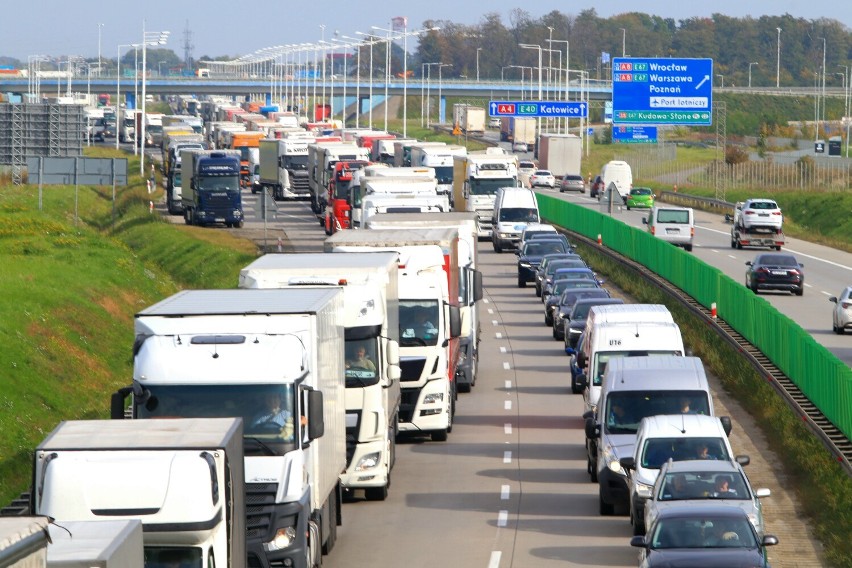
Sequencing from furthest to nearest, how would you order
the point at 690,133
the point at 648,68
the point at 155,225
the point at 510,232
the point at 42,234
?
the point at 690,133 < the point at 648,68 < the point at 155,225 < the point at 510,232 < the point at 42,234

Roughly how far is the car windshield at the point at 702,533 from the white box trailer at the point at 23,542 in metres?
8.54

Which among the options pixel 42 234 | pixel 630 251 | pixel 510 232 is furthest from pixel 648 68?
pixel 42 234

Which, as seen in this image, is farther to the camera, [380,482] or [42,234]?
[42,234]

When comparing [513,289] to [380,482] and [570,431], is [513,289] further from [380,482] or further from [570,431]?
[380,482]

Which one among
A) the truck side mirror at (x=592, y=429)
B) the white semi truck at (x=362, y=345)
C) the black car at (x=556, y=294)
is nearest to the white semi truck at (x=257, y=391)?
the white semi truck at (x=362, y=345)

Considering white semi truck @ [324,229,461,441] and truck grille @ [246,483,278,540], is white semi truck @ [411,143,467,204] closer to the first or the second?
white semi truck @ [324,229,461,441]

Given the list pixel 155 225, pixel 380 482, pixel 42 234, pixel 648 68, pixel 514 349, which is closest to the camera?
pixel 380 482

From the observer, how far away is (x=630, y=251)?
55.7m

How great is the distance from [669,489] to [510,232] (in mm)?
46570

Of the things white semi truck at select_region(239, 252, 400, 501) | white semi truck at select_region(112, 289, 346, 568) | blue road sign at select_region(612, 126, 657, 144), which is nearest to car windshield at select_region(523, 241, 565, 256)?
white semi truck at select_region(239, 252, 400, 501)

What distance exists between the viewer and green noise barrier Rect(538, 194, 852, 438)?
25.2m

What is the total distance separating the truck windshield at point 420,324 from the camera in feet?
87.1

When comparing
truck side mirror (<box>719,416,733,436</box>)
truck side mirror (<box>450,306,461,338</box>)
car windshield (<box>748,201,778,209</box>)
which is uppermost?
car windshield (<box>748,201,778,209</box>)

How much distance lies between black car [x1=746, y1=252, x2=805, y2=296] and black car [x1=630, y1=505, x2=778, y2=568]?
110 feet
